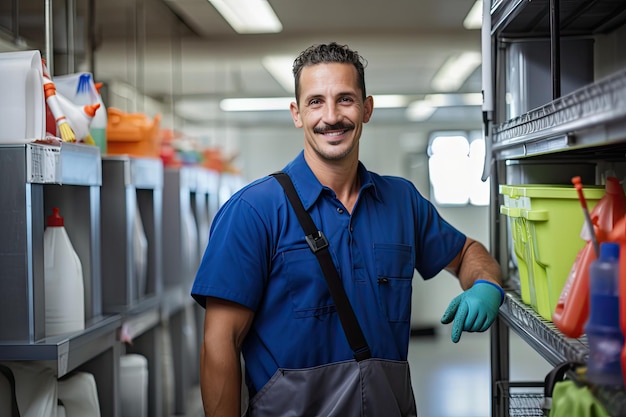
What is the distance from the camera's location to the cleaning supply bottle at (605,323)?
53.6 inches

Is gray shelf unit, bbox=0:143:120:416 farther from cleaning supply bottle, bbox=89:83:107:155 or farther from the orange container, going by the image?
the orange container

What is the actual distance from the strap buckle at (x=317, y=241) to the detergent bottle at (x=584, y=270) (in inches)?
29.7

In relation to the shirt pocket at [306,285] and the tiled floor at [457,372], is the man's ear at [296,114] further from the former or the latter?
the tiled floor at [457,372]

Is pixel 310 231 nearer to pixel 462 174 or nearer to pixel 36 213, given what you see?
pixel 36 213

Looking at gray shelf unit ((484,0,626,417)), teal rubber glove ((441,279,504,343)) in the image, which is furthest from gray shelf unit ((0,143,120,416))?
gray shelf unit ((484,0,626,417))

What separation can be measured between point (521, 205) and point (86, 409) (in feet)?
5.65

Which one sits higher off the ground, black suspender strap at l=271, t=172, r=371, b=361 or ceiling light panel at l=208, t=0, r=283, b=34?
ceiling light panel at l=208, t=0, r=283, b=34

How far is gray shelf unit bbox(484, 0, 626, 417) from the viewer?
4.33 ft

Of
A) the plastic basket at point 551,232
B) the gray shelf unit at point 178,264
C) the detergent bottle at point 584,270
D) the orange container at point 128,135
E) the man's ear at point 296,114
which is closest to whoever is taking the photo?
the detergent bottle at point 584,270

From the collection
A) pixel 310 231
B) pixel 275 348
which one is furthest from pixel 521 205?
pixel 275 348

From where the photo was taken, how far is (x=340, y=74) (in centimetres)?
226

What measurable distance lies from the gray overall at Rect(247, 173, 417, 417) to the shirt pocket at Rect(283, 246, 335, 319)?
31 millimetres

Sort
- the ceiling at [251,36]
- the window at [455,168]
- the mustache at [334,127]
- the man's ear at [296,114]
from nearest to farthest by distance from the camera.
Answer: the mustache at [334,127], the man's ear at [296,114], the ceiling at [251,36], the window at [455,168]

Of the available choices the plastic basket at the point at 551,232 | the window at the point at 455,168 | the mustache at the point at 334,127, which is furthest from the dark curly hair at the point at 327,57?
the window at the point at 455,168
